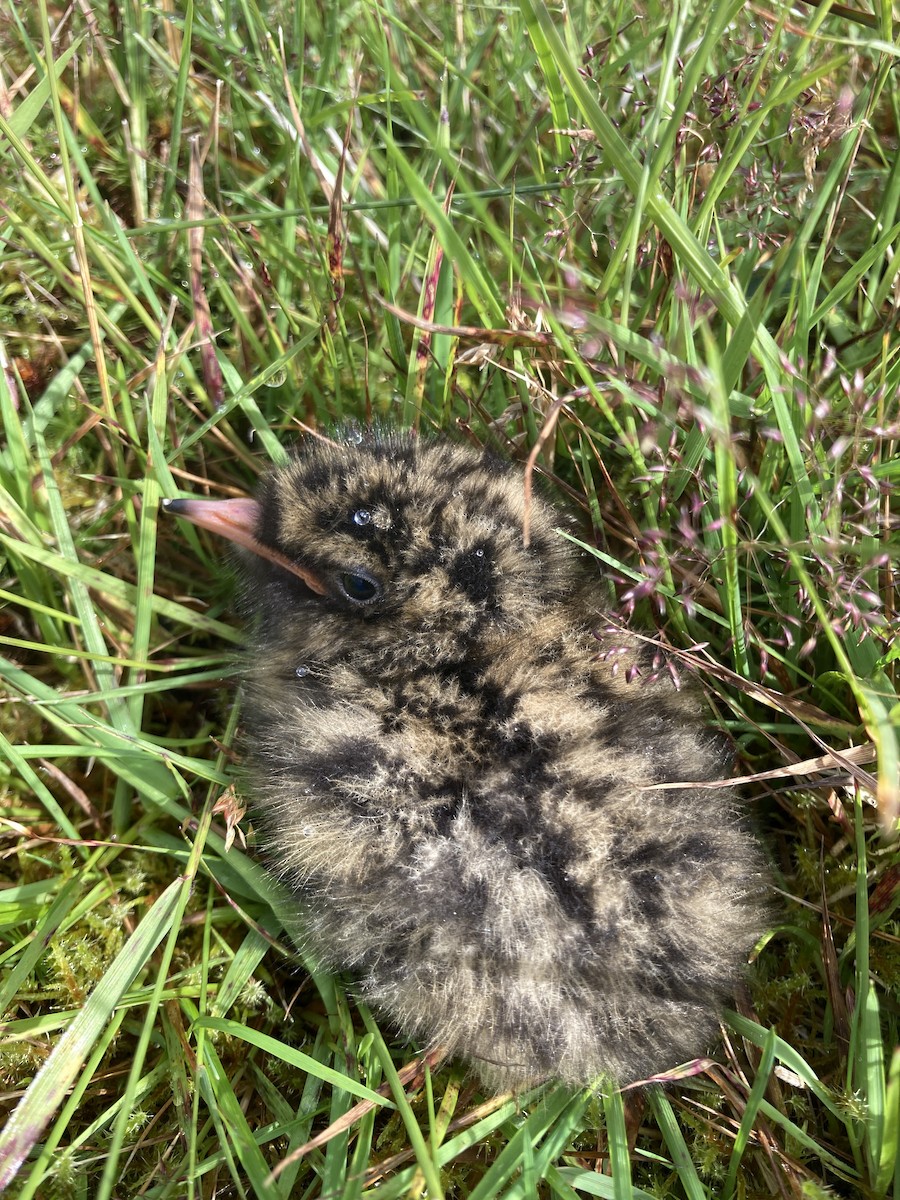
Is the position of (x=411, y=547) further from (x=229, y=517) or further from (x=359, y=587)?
(x=229, y=517)

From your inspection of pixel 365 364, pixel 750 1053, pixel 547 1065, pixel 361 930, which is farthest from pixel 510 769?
pixel 365 364

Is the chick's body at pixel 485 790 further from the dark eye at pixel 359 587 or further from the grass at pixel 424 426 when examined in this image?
the grass at pixel 424 426

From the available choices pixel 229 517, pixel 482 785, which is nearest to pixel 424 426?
pixel 229 517

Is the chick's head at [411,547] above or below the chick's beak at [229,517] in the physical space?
above

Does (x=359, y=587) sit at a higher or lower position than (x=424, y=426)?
lower

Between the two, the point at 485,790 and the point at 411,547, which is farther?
the point at 411,547

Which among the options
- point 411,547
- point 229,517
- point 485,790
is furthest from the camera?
point 229,517

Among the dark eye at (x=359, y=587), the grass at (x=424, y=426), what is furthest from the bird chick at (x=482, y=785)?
the grass at (x=424, y=426)

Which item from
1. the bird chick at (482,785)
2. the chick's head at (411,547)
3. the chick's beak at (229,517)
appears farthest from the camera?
the chick's beak at (229,517)
